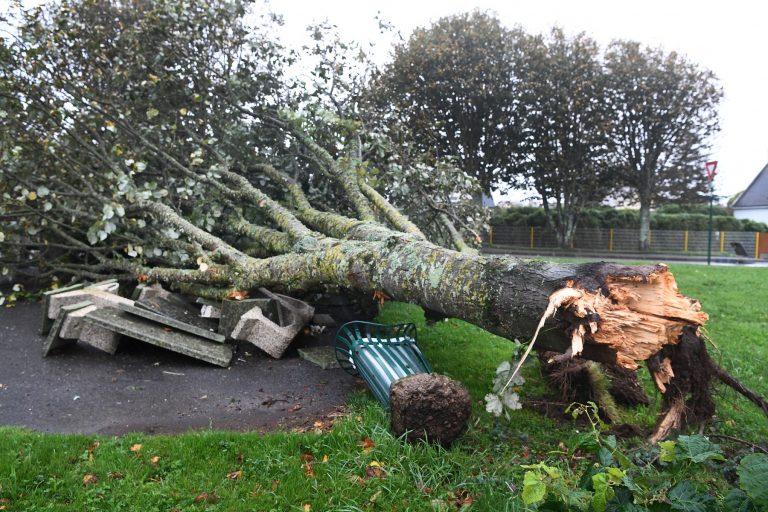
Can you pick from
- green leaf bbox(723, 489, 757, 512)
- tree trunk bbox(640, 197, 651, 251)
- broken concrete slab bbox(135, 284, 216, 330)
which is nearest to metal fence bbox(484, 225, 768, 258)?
tree trunk bbox(640, 197, 651, 251)

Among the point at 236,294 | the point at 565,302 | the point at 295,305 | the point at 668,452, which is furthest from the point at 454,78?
the point at 668,452

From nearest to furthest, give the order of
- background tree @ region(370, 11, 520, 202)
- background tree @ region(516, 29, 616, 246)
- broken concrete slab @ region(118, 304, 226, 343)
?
broken concrete slab @ region(118, 304, 226, 343) < background tree @ region(370, 11, 520, 202) < background tree @ region(516, 29, 616, 246)

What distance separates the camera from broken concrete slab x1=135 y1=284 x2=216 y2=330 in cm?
519

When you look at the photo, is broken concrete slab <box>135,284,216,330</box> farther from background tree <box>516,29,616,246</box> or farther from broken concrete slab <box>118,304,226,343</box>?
background tree <box>516,29,616,246</box>

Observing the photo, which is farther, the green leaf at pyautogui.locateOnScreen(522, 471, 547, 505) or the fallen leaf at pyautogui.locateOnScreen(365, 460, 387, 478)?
the fallen leaf at pyautogui.locateOnScreen(365, 460, 387, 478)

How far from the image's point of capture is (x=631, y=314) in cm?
229

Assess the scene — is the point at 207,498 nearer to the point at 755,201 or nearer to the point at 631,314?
the point at 631,314

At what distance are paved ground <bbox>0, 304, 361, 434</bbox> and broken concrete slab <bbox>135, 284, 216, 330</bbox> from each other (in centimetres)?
44

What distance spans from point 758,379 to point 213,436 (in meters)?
4.57

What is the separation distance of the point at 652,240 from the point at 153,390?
26117 mm

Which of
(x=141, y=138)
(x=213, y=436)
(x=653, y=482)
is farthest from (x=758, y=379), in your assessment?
(x=141, y=138)

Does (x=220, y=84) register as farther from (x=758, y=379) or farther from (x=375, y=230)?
(x=758, y=379)

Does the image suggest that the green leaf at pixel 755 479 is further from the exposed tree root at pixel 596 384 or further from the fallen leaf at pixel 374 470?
the exposed tree root at pixel 596 384

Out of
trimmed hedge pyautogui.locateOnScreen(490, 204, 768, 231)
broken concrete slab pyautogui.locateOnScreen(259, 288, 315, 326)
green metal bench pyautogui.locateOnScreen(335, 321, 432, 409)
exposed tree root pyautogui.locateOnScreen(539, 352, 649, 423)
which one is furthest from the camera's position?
trimmed hedge pyautogui.locateOnScreen(490, 204, 768, 231)
